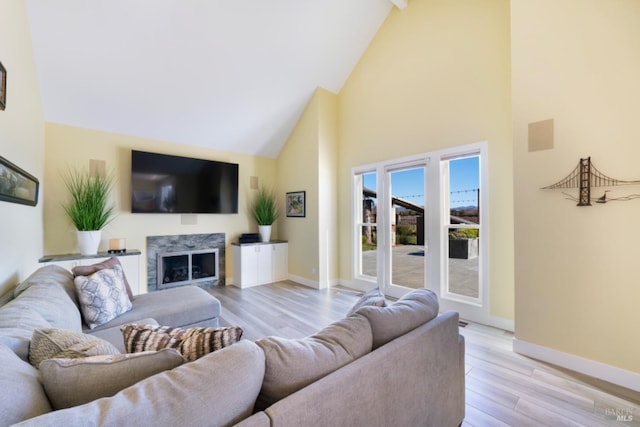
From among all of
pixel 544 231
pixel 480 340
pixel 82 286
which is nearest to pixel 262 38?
pixel 82 286

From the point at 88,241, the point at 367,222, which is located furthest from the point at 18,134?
the point at 367,222

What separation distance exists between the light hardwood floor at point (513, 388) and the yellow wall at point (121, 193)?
2.01m

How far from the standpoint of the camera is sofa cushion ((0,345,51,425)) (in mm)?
668

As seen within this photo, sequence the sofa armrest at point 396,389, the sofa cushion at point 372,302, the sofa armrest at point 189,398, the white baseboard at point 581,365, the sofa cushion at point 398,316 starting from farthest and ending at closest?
the white baseboard at point 581,365, the sofa cushion at point 372,302, the sofa cushion at point 398,316, the sofa armrest at point 396,389, the sofa armrest at point 189,398

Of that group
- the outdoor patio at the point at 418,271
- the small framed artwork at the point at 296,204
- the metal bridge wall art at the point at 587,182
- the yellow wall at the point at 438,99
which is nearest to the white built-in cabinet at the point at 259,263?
the small framed artwork at the point at 296,204

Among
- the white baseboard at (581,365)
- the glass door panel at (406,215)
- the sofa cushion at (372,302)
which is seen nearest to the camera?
the sofa cushion at (372,302)

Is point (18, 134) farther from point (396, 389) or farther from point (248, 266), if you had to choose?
point (396, 389)

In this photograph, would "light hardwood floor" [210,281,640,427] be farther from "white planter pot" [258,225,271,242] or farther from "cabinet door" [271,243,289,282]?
"white planter pot" [258,225,271,242]

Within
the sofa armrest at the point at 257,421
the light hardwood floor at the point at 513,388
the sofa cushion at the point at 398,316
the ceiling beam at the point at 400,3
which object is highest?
the ceiling beam at the point at 400,3

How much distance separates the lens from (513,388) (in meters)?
2.06

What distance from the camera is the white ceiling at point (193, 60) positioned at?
2984 millimetres

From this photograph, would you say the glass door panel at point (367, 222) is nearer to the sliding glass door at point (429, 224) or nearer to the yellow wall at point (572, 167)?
the sliding glass door at point (429, 224)

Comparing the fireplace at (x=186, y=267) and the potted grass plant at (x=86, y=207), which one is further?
the fireplace at (x=186, y=267)

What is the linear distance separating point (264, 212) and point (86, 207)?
104 inches
